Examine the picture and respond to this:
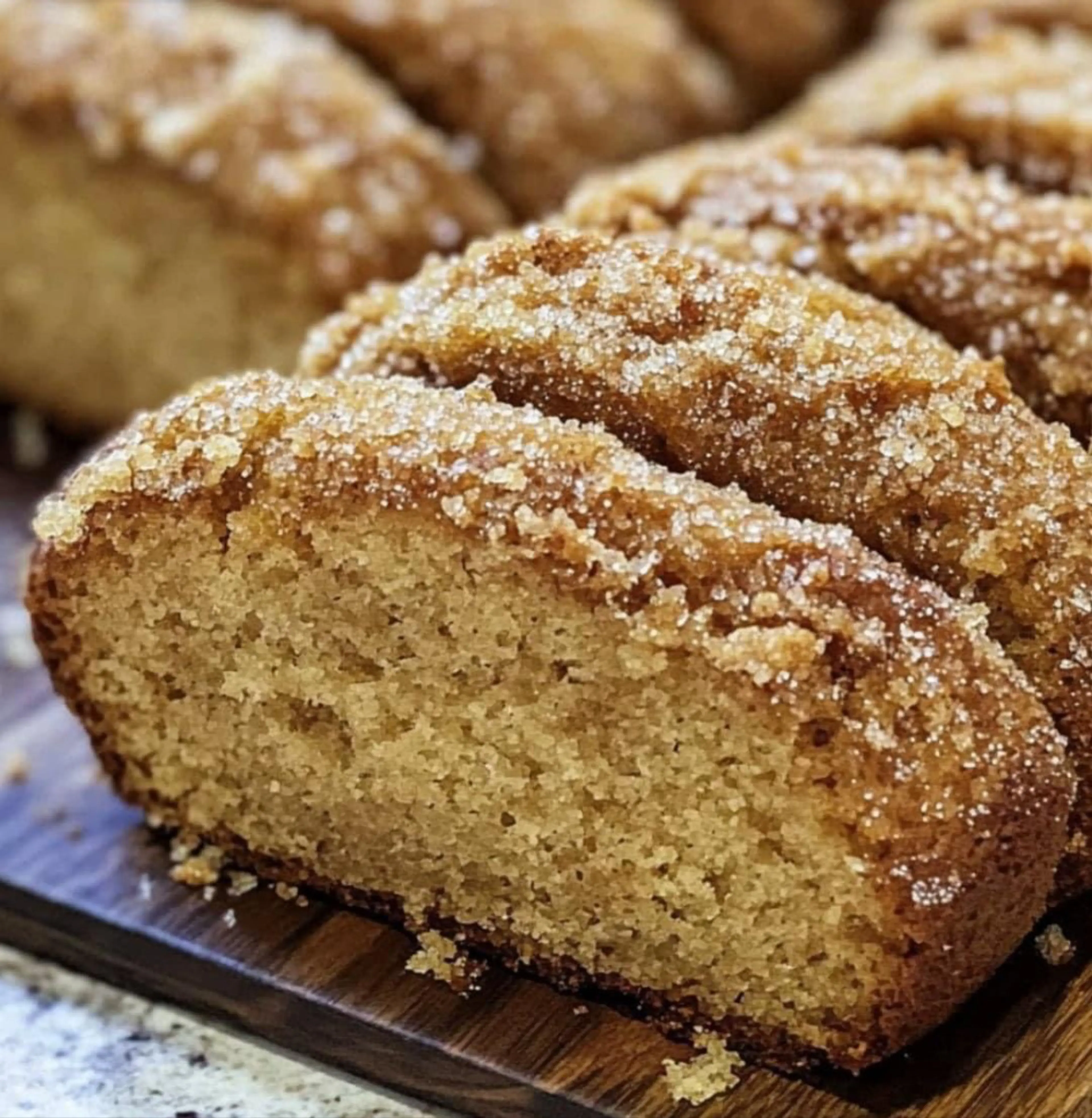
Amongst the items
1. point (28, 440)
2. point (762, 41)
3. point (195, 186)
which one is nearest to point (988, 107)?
point (762, 41)

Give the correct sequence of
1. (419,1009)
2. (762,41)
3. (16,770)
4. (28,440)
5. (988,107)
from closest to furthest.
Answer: (419,1009) < (16,770) < (988,107) < (28,440) < (762,41)

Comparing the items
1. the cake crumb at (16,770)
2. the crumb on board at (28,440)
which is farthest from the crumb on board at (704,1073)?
the crumb on board at (28,440)

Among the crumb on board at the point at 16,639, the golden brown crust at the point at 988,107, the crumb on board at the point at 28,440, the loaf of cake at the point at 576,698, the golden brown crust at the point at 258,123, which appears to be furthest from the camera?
the crumb on board at the point at 28,440

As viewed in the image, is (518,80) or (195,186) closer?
(195,186)

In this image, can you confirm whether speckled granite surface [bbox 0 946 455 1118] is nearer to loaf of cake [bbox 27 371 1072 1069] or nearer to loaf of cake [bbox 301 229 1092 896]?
loaf of cake [bbox 27 371 1072 1069]

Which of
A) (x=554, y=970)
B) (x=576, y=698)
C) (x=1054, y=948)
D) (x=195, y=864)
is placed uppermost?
(x=576, y=698)

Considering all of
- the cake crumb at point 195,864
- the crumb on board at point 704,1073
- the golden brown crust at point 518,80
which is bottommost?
the crumb on board at point 704,1073

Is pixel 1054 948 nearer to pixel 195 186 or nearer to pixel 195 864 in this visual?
pixel 195 864

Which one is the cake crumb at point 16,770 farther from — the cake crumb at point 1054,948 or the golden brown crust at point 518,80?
the golden brown crust at point 518,80
